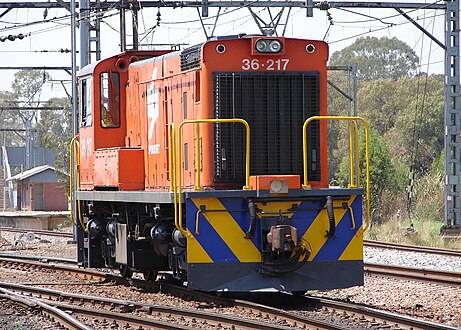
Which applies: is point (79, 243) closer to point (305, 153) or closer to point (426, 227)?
point (305, 153)

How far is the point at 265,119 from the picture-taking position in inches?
443

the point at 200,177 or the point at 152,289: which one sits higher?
the point at 200,177

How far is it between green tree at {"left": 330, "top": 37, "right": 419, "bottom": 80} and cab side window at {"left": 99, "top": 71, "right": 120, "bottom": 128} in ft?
292

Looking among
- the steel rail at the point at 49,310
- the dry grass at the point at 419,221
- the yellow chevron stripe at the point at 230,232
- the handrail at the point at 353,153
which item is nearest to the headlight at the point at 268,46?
the handrail at the point at 353,153

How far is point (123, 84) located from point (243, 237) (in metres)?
4.03

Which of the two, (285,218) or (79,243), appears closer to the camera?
(285,218)

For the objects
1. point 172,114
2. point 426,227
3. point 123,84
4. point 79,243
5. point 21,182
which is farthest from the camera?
point 21,182

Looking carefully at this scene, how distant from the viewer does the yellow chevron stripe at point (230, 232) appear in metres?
10.6

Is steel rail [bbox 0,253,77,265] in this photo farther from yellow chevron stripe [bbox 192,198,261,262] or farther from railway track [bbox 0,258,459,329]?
yellow chevron stripe [bbox 192,198,261,262]

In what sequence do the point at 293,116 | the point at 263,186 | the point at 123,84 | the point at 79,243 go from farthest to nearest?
the point at 79,243, the point at 123,84, the point at 293,116, the point at 263,186

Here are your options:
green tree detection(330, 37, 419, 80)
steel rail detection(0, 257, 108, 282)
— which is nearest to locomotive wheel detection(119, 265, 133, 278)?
steel rail detection(0, 257, 108, 282)

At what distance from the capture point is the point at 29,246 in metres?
23.3

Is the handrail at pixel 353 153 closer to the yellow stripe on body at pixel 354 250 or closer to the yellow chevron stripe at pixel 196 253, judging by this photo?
the yellow stripe on body at pixel 354 250

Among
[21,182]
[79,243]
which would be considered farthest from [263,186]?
[21,182]
